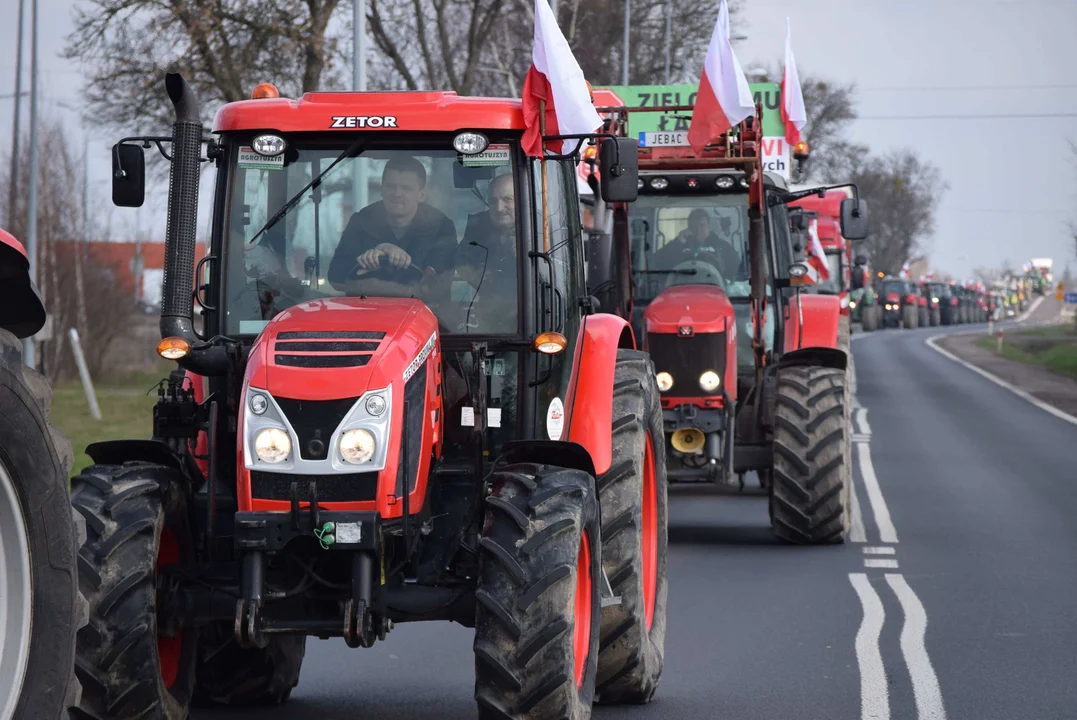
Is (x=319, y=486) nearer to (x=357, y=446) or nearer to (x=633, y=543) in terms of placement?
(x=357, y=446)

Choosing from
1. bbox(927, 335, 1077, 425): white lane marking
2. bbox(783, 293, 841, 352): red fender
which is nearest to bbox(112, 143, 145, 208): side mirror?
bbox(783, 293, 841, 352): red fender

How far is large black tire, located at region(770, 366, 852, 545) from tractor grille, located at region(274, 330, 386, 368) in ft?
25.2

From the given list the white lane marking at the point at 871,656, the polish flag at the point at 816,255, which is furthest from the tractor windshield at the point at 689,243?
the polish flag at the point at 816,255

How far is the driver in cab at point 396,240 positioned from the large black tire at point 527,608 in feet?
3.80

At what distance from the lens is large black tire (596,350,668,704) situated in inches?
279

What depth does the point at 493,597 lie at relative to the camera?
5.79 metres

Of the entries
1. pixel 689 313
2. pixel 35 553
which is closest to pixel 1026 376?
pixel 689 313

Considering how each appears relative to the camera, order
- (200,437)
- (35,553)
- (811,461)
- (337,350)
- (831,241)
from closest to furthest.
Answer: (35,553) < (337,350) < (200,437) < (811,461) < (831,241)

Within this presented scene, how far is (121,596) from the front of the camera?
19.0 ft

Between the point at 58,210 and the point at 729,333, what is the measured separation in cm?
2881

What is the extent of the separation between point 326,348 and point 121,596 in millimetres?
1090

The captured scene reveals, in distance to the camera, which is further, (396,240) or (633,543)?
(633,543)

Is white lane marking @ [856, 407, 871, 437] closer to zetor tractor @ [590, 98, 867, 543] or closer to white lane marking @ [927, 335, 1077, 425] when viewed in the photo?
white lane marking @ [927, 335, 1077, 425]

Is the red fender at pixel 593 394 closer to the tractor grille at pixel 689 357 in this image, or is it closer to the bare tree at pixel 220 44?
the tractor grille at pixel 689 357
